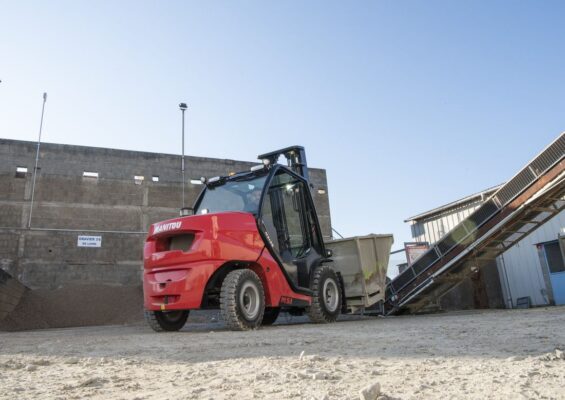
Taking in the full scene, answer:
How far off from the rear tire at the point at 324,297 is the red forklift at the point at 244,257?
0.02 metres

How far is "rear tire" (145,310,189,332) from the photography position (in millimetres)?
7211

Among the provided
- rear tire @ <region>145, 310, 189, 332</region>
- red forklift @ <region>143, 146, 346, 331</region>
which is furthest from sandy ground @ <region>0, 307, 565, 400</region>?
rear tire @ <region>145, 310, 189, 332</region>

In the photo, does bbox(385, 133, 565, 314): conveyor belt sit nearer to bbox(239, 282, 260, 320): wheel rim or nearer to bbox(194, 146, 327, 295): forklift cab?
bbox(194, 146, 327, 295): forklift cab

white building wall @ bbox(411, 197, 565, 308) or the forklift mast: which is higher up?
the forklift mast

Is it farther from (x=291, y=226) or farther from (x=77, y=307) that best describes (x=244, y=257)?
(x=77, y=307)

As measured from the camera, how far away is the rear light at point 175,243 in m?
6.80

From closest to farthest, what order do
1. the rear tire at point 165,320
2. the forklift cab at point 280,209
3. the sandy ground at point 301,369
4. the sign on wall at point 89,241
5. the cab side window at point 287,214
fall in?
the sandy ground at point 301,369, the rear tire at point 165,320, the forklift cab at point 280,209, the cab side window at point 287,214, the sign on wall at point 89,241

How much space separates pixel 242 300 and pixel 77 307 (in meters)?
10.8

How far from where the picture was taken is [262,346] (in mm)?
4355

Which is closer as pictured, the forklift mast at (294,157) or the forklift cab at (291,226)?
Result: the forklift cab at (291,226)

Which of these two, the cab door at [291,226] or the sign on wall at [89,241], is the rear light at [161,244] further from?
the sign on wall at [89,241]

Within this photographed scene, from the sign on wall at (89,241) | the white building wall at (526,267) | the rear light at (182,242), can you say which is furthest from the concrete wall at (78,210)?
the white building wall at (526,267)

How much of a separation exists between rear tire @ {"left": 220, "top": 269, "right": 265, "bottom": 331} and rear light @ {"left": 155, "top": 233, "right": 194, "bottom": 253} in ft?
2.86

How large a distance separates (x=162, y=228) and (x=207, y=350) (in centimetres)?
312
